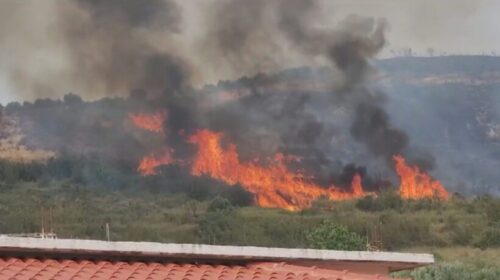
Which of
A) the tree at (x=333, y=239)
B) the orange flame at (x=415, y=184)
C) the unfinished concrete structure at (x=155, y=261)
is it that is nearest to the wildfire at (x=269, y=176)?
the orange flame at (x=415, y=184)

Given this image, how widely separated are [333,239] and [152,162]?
4743 millimetres

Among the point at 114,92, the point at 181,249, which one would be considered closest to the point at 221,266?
the point at 181,249

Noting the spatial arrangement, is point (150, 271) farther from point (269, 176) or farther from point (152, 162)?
point (269, 176)

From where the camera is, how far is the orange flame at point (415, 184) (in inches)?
833

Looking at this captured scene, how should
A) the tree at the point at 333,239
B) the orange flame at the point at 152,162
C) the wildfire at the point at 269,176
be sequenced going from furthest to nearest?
the wildfire at the point at 269,176 < the orange flame at the point at 152,162 < the tree at the point at 333,239

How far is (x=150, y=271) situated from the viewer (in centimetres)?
560

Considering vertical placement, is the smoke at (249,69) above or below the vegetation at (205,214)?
above

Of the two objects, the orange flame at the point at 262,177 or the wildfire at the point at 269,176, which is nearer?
the wildfire at the point at 269,176

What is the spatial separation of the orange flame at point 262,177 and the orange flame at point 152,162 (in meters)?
0.59

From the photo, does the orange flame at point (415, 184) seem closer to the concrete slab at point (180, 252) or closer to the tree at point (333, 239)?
the tree at point (333, 239)

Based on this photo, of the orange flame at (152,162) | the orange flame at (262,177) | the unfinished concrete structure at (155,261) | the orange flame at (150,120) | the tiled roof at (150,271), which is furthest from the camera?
the orange flame at (262,177)

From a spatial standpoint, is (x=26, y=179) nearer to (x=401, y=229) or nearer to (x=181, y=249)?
(x=401, y=229)

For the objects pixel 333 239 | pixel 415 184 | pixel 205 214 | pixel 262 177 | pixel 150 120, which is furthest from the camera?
pixel 262 177

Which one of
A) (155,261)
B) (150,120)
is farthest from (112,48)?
(155,261)
